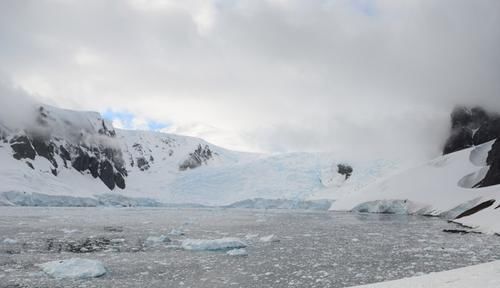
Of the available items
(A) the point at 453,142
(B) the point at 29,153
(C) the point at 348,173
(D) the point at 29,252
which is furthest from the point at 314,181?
(D) the point at 29,252

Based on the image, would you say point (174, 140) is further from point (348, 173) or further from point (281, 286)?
point (281, 286)

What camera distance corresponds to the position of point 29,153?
116 meters

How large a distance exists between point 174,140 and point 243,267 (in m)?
171

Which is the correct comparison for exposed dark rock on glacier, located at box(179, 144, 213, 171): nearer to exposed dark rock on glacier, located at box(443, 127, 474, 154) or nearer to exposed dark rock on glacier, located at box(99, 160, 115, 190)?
exposed dark rock on glacier, located at box(99, 160, 115, 190)

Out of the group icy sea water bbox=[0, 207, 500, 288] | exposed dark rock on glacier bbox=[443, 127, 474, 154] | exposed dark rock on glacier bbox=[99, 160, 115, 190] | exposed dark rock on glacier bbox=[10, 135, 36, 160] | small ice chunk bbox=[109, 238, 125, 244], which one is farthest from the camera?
exposed dark rock on glacier bbox=[99, 160, 115, 190]

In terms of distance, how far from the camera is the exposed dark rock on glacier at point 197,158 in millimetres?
154625

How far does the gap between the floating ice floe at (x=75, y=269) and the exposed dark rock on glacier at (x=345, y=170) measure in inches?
3582

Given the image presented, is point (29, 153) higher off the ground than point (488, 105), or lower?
lower

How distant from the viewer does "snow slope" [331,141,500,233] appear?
56875mm

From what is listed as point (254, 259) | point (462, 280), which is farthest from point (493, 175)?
point (462, 280)

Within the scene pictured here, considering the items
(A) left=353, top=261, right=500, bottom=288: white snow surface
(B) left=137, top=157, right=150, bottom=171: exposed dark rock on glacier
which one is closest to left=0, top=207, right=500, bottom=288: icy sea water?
(A) left=353, top=261, right=500, bottom=288: white snow surface

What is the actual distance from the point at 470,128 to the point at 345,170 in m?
28.4

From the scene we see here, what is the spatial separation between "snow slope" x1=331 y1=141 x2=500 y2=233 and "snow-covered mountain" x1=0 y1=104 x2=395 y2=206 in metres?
17.9

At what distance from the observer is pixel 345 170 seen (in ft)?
348
